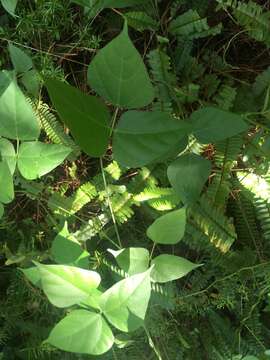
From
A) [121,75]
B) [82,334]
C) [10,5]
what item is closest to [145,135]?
[121,75]

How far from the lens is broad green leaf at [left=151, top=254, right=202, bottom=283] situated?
38.9 inches

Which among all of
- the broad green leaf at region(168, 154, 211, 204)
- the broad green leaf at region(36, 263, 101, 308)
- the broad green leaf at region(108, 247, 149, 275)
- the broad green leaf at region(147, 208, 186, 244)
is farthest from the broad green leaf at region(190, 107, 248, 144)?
the broad green leaf at region(36, 263, 101, 308)

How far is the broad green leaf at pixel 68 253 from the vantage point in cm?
100

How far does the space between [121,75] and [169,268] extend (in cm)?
44

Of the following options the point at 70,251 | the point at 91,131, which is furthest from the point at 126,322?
the point at 91,131

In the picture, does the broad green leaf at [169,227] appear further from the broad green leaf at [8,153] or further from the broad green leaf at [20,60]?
the broad green leaf at [20,60]

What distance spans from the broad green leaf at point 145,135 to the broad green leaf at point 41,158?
→ 0.15m

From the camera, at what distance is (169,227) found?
3.16 ft

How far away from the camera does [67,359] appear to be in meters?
1.47

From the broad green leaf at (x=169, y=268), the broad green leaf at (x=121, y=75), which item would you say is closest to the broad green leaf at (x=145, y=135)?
the broad green leaf at (x=121, y=75)

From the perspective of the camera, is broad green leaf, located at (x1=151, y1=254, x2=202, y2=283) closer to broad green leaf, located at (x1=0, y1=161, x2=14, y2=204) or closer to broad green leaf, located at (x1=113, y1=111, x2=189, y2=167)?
broad green leaf, located at (x1=113, y1=111, x2=189, y2=167)

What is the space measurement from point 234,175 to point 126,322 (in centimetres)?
66

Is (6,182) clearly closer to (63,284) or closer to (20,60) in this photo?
(63,284)

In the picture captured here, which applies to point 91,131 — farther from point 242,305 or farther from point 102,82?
point 242,305
